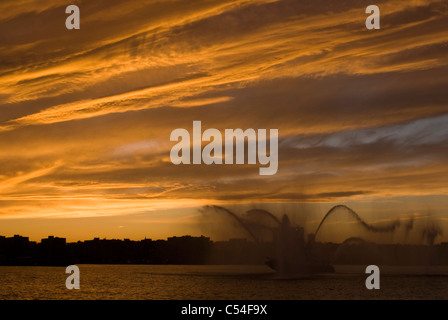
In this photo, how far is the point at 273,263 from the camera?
15912 centimetres

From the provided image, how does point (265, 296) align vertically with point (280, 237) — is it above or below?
below
